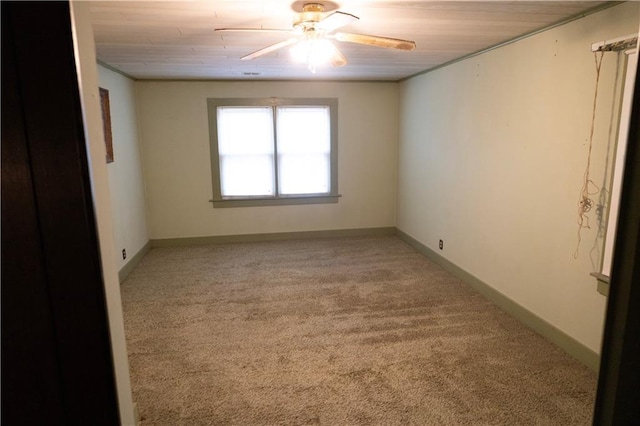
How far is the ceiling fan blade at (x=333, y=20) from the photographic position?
2.09 m

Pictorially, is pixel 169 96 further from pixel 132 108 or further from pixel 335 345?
pixel 335 345

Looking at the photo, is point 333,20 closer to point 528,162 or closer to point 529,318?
point 528,162

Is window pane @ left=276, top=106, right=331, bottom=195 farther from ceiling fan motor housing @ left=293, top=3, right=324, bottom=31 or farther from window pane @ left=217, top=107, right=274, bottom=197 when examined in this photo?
ceiling fan motor housing @ left=293, top=3, right=324, bottom=31

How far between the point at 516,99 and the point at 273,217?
3.59 metres

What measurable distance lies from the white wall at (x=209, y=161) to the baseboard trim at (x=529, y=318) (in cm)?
162

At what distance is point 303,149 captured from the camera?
5676 millimetres

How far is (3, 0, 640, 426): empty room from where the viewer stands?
2289 mm

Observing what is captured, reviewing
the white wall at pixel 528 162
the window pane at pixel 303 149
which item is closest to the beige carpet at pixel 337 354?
the white wall at pixel 528 162

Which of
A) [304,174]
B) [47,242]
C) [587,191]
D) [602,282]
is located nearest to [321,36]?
[587,191]

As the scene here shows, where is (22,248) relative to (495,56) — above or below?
below

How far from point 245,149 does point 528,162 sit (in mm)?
3667

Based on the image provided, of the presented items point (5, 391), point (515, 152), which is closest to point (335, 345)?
point (515, 152)

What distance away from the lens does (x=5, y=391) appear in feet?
2.55

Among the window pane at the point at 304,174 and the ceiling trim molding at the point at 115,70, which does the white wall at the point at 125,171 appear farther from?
the window pane at the point at 304,174
